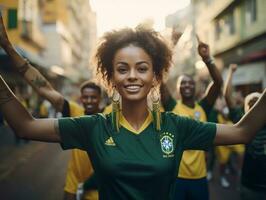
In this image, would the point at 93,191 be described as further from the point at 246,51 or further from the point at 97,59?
the point at 246,51

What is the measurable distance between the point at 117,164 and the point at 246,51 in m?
19.0

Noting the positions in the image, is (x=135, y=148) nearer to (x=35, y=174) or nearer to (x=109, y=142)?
(x=109, y=142)

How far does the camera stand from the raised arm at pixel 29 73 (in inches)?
103

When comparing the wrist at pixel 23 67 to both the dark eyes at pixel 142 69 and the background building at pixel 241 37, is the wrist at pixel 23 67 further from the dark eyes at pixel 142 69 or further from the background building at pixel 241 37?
the background building at pixel 241 37

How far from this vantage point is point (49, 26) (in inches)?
1715

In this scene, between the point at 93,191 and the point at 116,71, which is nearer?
the point at 116,71

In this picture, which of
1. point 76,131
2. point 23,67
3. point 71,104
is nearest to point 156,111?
point 76,131

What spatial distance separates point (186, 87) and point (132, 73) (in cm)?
318

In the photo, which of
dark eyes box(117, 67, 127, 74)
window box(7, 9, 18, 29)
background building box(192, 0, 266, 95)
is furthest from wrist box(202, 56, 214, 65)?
background building box(192, 0, 266, 95)

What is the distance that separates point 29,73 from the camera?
3471mm

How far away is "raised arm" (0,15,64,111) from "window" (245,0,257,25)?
16.7 metres

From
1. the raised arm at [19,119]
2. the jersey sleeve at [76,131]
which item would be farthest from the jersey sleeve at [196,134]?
the raised arm at [19,119]

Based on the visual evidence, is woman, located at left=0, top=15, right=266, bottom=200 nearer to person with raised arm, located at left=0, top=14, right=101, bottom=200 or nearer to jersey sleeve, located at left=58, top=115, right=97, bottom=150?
jersey sleeve, located at left=58, top=115, right=97, bottom=150

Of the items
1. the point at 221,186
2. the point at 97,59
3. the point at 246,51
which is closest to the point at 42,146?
the point at 221,186
